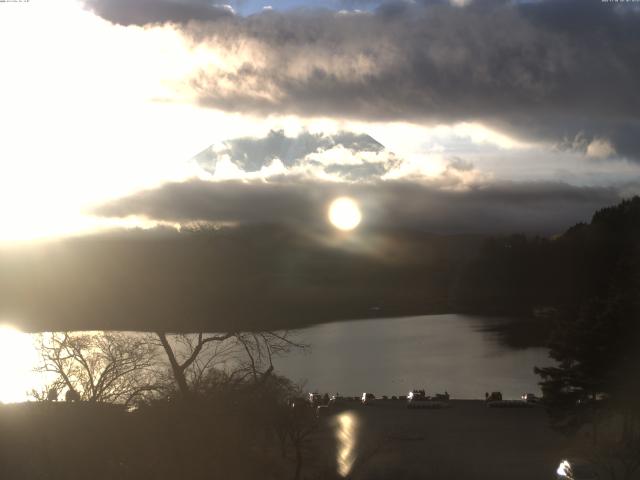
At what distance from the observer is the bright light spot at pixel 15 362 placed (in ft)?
79.7

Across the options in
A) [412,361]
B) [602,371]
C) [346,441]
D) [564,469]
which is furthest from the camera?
[412,361]

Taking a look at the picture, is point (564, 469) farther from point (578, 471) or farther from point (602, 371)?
point (602, 371)

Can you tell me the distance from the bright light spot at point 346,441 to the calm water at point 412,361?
2116cm

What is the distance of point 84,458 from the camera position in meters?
9.09

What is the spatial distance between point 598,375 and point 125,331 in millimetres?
14110

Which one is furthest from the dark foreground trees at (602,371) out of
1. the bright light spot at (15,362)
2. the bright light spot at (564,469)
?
the bright light spot at (15,362)

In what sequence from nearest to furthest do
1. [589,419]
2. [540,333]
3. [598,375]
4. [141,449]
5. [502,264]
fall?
[141,449] → [598,375] → [589,419] → [540,333] → [502,264]

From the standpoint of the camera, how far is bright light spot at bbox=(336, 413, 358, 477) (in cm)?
2011

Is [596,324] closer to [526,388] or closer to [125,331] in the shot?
[125,331]

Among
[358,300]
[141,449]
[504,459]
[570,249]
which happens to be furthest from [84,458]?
[358,300]

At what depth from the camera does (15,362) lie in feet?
108

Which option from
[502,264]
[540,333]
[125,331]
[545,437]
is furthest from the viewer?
[502,264]

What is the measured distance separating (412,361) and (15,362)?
4255 cm

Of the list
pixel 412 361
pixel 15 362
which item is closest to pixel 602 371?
pixel 15 362
